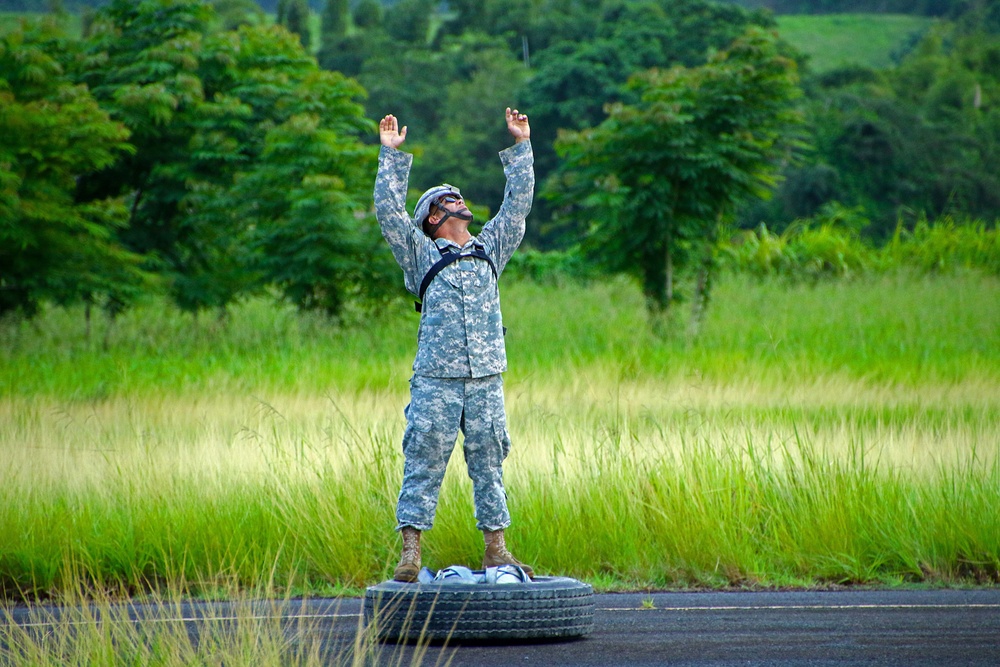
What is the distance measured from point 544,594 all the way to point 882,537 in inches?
136

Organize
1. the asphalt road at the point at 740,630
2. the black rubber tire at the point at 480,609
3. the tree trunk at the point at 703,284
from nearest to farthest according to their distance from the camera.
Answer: the asphalt road at the point at 740,630 < the black rubber tire at the point at 480,609 < the tree trunk at the point at 703,284

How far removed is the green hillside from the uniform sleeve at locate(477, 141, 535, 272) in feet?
358

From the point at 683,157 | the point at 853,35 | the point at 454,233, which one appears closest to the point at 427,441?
the point at 454,233

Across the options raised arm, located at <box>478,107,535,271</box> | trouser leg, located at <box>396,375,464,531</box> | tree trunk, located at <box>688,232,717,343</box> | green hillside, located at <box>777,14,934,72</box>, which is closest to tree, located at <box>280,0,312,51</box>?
green hillside, located at <box>777,14,934,72</box>

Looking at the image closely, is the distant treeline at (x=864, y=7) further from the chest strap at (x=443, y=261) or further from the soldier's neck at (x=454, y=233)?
the chest strap at (x=443, y=261)

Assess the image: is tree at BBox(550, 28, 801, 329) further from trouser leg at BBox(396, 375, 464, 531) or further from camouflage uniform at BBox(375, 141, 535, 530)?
trouser leg at BBox(396, 375, 464, 531)

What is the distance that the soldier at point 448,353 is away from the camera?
6.32 meters

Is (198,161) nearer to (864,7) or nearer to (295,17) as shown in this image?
(295,17)

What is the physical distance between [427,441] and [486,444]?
32 centimetres

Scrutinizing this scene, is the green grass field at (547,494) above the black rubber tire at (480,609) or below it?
below

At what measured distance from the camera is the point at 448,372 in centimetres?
629

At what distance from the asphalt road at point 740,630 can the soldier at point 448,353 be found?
53 centimetres

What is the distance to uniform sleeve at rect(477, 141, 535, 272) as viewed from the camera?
6.63 metres

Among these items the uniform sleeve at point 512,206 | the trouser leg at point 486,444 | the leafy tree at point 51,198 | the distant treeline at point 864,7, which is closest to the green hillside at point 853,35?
the distant treeline at point 864,7
